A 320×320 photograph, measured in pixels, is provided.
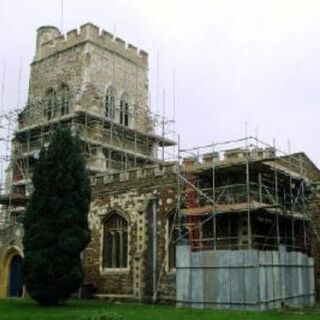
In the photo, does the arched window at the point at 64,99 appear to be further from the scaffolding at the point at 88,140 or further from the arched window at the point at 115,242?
the arched window at the point at 115,242

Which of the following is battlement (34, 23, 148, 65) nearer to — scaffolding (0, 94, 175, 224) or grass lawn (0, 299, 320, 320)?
scaffolding (0, 94, 175, 224)

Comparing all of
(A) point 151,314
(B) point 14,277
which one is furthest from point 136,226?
(B) point 14,277

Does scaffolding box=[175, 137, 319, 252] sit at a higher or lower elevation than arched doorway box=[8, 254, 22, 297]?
higher

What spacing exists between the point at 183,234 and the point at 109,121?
46.6ft

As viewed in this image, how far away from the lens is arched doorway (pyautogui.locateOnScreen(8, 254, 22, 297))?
1221 inches

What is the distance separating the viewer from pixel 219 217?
75.4 feet

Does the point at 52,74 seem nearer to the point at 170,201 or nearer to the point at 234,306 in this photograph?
the point at 170,201

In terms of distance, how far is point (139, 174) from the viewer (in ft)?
85.8

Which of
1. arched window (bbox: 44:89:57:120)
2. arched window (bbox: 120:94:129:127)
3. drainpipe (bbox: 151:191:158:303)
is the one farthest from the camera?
arched window (bbox: 120:94:129:127)

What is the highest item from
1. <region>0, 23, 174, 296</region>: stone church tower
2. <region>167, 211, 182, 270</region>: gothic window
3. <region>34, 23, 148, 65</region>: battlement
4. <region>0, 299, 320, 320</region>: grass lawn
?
<region>34, 23, 148, 65</region>: battlement

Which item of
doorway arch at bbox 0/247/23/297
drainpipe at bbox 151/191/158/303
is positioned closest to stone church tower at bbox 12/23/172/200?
doorway arch at bbox 0/247/23/297

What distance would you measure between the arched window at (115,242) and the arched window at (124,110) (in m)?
12.9

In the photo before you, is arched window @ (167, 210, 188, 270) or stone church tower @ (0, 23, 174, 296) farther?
stone church tower @ (0, 23, 174, 296)

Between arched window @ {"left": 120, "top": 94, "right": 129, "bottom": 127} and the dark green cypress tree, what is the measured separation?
15.8m
